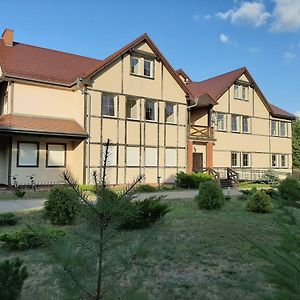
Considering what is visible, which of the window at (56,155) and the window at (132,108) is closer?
the window at (56,155)

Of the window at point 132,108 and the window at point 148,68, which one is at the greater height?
the window at point 148,68

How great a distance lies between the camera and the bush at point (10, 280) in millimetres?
3531

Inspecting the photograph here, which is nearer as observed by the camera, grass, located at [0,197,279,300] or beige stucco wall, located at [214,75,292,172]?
grass, located at [0,197,279,300]

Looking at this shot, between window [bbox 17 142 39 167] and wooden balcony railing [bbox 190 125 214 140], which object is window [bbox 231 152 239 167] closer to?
wooden balcony railing [bbox 190 125 214 140]

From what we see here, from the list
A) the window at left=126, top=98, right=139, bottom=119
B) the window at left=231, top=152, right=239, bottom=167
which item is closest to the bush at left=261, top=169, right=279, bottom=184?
the window at left=231, top=152, right=239, bottom=167

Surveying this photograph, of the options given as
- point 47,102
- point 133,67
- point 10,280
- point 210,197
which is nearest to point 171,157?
point 133,67

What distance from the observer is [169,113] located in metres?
26.2

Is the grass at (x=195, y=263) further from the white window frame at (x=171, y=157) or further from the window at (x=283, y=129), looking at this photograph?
the window at (x=283, y=129)

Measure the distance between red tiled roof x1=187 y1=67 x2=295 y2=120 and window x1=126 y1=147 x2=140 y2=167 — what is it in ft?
25.8

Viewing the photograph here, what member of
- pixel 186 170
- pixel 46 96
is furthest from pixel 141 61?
pixel 186 170

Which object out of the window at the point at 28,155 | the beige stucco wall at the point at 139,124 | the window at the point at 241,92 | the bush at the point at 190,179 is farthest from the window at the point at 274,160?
the window at the point at 28,155

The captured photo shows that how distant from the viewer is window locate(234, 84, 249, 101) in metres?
32.0

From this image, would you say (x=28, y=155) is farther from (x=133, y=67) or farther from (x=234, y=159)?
(x=234, y=159)

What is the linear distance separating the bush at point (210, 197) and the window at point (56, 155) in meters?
12.3
